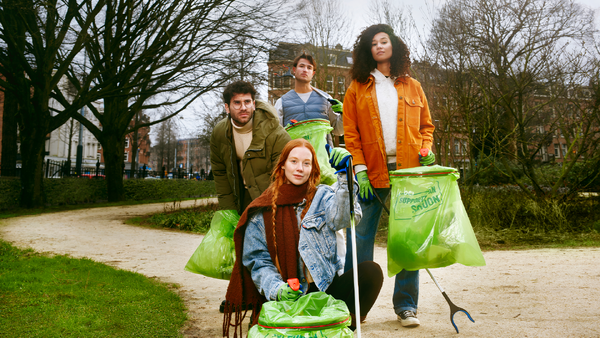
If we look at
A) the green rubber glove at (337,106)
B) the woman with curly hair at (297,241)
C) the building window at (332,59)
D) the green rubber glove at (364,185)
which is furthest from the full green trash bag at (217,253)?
the building window at (332,59)

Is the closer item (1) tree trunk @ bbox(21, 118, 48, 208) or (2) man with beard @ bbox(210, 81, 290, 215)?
(2) man with beard @ bbox(210, 81, 290, 215)

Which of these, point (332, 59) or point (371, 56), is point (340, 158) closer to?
point (371, 56)

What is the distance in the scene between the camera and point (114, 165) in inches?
681

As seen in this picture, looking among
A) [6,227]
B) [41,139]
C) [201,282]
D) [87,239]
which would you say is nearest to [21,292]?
[201,282]

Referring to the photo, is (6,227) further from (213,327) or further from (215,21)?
(213,327)

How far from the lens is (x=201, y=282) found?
190 inches

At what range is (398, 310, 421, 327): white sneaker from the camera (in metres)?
2.92

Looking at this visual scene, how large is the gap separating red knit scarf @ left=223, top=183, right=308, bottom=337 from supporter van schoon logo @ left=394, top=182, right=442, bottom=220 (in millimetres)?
654

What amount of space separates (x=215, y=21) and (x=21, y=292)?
9.85m

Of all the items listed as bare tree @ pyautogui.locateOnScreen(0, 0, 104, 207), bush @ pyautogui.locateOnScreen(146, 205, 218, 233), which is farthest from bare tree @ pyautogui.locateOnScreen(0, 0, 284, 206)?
bush @ pyautogui.locateOnScreen(146, 205, 218, 233)

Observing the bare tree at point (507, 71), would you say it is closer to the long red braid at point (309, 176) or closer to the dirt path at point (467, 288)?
the dirt path at point (467, 288)

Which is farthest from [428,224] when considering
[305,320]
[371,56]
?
[371,56]

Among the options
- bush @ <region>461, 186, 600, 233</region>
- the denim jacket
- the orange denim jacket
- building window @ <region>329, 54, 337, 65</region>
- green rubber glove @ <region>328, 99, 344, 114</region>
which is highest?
building window @ <region>329, 54, 337, 65</region>

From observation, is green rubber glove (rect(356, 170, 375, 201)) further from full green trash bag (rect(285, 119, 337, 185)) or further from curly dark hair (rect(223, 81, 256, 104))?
curly dark hair (rect(223, 81, 256, 104))
